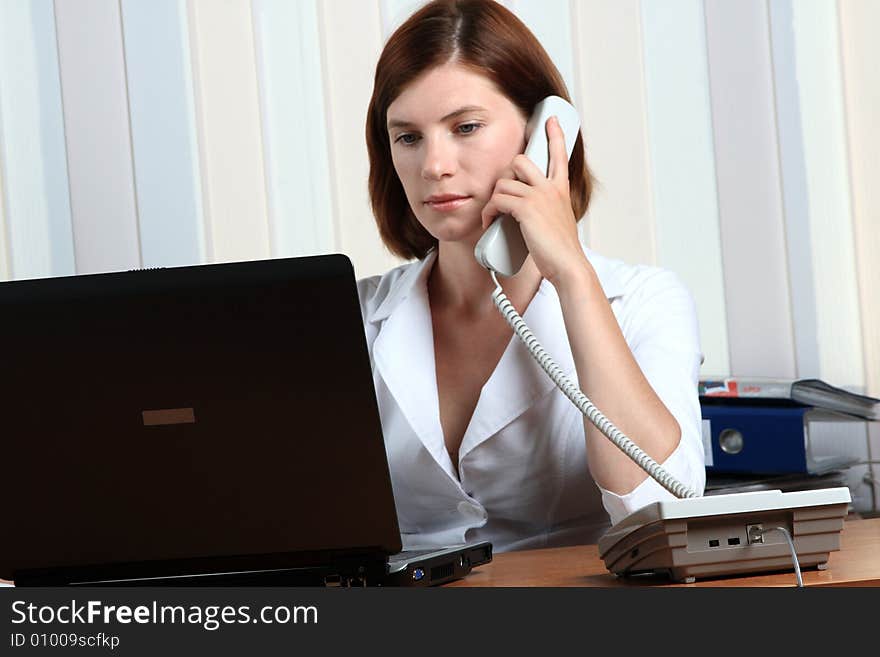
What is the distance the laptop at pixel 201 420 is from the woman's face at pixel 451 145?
66 centimetres

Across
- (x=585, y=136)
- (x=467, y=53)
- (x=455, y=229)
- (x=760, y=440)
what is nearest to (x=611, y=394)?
(x=455, y=229)

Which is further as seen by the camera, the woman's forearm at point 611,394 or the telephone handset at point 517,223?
the telephone handset at point 517,223

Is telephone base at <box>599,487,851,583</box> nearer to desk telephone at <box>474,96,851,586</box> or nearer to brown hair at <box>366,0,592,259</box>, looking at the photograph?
desk telephone at <box>474,96,851,586</box>

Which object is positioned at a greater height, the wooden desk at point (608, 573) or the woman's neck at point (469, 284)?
the woman's neck at point (469, 284)

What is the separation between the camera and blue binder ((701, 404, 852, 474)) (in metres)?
1.96

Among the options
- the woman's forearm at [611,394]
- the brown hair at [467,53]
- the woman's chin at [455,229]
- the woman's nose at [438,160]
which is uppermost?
the brown hair at [467,53]

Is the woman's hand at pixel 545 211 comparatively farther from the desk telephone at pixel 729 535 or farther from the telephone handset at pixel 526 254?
the desk telephone at pixel 729 535

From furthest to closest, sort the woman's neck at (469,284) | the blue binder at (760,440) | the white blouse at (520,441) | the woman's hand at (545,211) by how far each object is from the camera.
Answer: the blue binder at (760,440), the woman's neck at (469,284), the white blouse at (520,441), the woman's hand at (545,211)

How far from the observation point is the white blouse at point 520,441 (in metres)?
1.59

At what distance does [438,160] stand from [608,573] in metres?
0.68

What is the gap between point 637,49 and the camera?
2230 mm

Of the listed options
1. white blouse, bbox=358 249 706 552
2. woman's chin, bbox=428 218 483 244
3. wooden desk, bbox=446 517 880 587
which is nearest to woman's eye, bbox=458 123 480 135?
woman's chin, bbox=428 218 483 244

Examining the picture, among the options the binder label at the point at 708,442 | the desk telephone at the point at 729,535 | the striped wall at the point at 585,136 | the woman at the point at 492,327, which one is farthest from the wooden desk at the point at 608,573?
the striped wall at the point at 585,136

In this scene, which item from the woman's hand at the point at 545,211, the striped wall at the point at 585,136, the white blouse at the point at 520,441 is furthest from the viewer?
the striped wall at the point at 585,136
